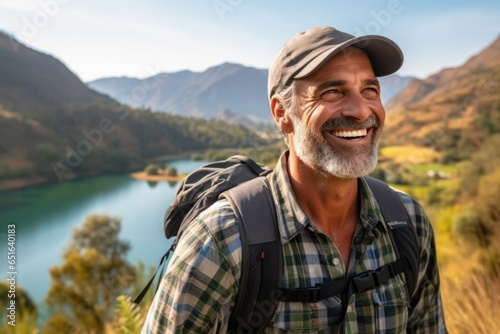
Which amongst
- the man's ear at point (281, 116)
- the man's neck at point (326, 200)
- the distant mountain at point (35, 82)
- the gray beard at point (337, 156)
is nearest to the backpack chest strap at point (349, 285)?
the man's neck at point (326, 200)

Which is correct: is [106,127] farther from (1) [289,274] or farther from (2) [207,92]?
(2) [207,92]

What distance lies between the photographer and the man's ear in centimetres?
132

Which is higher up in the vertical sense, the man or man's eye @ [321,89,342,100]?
man's eye @ [321,89,342,100]

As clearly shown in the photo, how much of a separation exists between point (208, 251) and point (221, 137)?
4800 centimetres

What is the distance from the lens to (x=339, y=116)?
1185 mm

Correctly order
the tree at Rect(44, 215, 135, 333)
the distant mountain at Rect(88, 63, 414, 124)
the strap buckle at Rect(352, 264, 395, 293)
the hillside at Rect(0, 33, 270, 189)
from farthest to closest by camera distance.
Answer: the distant mountain at Rect(88, 63, 414, 124), the hillside at Rect(0, 33, 270, 189), the tree at Rect(44, 215, 135, 333), the strap buckle at Rect(352, 264, 395, 293)

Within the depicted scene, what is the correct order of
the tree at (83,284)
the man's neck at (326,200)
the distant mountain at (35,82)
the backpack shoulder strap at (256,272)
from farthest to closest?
the distant mountain at (35,82) < the tree at (83,284) < the man's neck at (326,200) < the backpack shoulder strap at (256,272)

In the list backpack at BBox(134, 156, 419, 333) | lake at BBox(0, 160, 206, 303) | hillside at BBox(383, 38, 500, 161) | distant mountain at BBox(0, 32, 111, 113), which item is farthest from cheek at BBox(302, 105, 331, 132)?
distant mountain at BBox(0, 32, 111, 113)

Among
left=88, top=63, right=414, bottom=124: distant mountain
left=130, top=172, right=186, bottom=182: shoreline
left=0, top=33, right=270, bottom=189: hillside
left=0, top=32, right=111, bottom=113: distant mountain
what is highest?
left=88, top=63, right=414, bottom=124: distant mountain

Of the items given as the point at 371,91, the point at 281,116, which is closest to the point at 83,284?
the point at 281,116

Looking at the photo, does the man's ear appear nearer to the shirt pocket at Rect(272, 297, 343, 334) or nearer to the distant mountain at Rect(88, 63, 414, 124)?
the shirt pocket at Rect(272, 297, 343, 334)

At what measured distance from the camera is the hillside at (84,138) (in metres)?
42.5

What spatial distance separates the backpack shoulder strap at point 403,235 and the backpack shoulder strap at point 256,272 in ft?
1.38

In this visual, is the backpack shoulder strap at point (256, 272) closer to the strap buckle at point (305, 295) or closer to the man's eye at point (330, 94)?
the strap buckle at point (305, 295)
